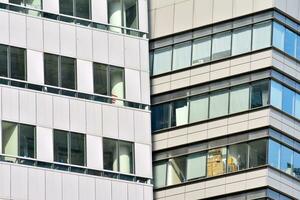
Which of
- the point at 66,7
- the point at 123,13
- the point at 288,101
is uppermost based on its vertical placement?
the point at 123,13

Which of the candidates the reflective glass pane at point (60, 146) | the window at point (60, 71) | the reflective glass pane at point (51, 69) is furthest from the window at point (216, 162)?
the reflective glass pane at point (51, 69)

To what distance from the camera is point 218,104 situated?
79.9 meters

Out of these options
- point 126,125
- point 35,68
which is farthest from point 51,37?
point 126,125

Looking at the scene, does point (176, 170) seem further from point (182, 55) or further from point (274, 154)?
point (182, 55)

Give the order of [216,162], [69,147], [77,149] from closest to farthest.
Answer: [69,147] → [77,149] → [216,162]

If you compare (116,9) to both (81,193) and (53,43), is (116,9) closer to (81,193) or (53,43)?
(53,43)

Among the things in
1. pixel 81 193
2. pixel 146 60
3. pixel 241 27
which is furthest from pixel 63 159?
pixel 241 27

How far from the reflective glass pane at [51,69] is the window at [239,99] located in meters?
10.4

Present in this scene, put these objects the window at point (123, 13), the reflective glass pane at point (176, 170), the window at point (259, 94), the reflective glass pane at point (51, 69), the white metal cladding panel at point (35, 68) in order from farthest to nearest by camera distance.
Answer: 1. the reflective glass pane at point (176, 170)
2. the window at point (259, 94)
3. the window at point (123, 13)
4. the reflective glass pane at point (51, 69)
5. the white metal cladding panel at point (35, 68)

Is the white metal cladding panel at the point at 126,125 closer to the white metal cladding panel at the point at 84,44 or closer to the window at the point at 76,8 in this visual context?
the white metal cladding panel at the point at 84,44

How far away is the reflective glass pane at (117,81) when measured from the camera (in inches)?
2982

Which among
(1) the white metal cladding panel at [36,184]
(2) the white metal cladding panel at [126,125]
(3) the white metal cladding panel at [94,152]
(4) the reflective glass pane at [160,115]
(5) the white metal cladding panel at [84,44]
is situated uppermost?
(5) the white metal cladding panel at [84,44]

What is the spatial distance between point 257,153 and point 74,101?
10041 mm

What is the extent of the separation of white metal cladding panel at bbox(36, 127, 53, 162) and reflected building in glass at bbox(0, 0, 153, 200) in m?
0.04
